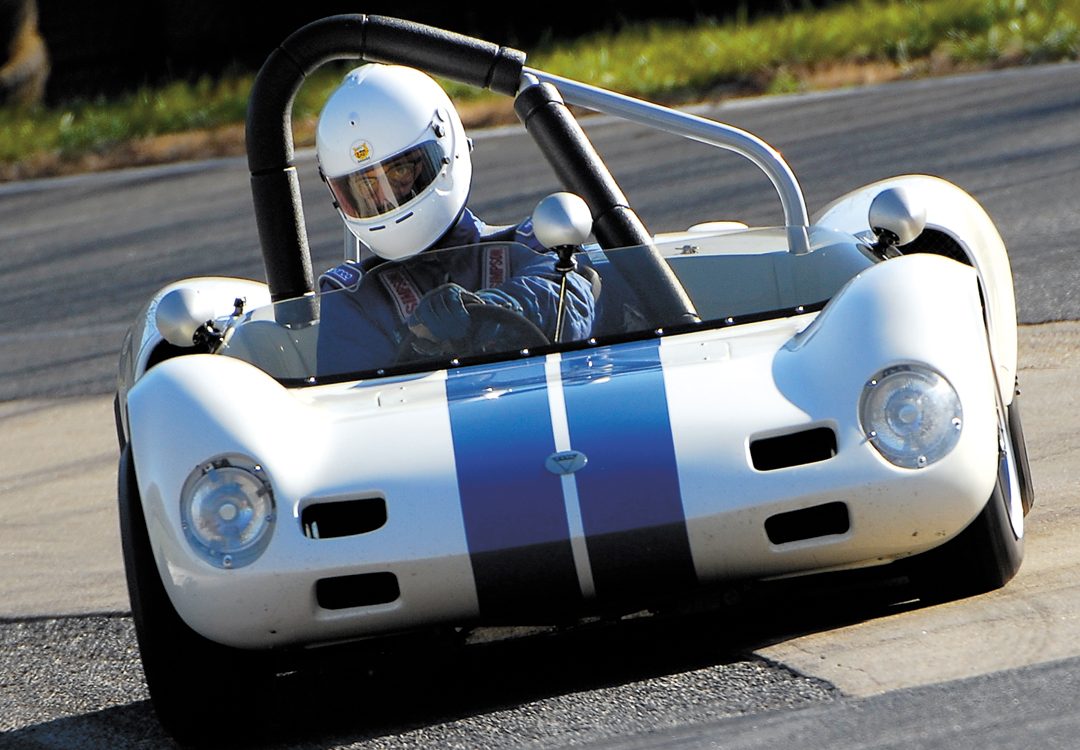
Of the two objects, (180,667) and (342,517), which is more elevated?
(342,517)

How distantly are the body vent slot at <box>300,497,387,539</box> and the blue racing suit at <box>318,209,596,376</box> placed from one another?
0.65 meters

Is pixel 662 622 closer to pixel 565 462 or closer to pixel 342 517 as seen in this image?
pixel 565 462

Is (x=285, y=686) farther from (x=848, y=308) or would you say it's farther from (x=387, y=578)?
(x=848, y=308)

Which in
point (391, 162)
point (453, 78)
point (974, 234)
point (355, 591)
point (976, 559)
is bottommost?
point (976, 559)

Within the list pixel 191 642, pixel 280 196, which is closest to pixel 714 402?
pixel 191 642

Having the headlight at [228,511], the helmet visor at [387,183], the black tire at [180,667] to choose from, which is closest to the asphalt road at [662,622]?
the black tire at [180,667]

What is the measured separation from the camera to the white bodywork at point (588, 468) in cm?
355

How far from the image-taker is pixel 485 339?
13.9ft

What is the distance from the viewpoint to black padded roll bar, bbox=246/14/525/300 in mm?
5020

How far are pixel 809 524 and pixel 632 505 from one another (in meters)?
0.35

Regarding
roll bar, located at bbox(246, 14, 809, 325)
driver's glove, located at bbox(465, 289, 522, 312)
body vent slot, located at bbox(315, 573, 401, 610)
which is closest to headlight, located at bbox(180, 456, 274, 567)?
Answer: body vent slot, located at bbox(315, 573, 401, 610)

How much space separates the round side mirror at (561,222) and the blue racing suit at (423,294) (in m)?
0.13

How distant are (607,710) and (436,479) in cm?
54

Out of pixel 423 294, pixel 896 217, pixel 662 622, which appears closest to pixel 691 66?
pixel 896 217
